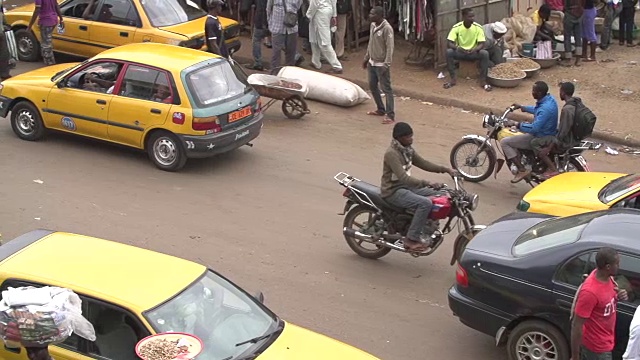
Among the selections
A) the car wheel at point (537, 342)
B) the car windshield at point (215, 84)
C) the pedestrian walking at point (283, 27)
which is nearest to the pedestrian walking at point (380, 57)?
the pedestrian walking at point (283, 27)

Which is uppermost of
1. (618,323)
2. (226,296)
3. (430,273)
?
(226,296)

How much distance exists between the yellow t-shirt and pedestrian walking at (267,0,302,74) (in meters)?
2.94

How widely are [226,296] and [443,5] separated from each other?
1197 cm

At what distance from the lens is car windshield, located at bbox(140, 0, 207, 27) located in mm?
15922

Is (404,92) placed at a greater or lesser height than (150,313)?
lesser

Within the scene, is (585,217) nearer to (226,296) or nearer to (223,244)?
(226,296)

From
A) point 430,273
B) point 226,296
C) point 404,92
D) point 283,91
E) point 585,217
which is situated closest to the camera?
point 226,296

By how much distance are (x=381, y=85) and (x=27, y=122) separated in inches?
224

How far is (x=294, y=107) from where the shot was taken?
1484 centimetres

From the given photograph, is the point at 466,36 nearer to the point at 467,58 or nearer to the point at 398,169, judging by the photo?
the point at 467,58

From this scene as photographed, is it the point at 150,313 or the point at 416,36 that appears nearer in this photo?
the point at 150,313

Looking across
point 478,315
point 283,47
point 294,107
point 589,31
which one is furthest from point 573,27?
point 478,315

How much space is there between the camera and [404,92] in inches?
661

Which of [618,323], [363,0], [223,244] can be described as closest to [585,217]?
[618,323]
